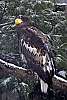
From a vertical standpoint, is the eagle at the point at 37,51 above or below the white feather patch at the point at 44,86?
above

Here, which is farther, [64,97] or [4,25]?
[4,25]

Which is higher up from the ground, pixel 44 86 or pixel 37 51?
pixel 37 51

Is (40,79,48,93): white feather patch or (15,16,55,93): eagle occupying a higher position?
(15,16,55,93): eagle

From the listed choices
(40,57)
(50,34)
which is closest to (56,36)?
(50,34)

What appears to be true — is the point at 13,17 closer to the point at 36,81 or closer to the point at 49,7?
the point at 49,7

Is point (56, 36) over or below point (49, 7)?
below

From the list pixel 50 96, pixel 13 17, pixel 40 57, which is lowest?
pixel 50 96
